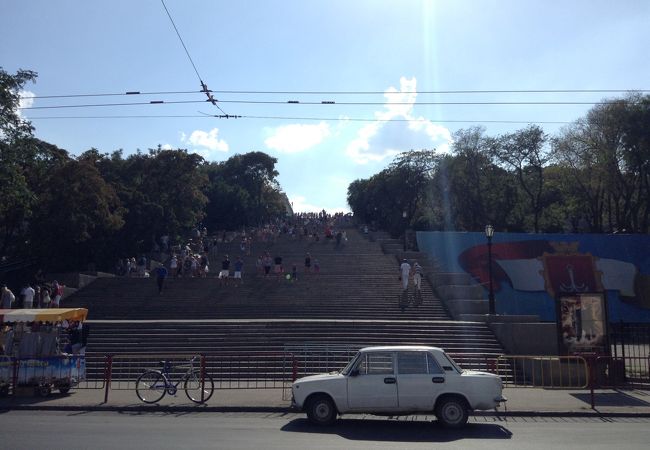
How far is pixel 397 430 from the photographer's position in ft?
39.5

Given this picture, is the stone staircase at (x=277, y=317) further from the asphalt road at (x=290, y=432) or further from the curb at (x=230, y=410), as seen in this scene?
the asphalt road at (x=290, y=432)

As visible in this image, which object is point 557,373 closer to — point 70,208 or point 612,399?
point 612,399

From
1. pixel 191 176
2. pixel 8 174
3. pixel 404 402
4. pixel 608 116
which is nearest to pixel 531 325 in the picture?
pixel 404 402

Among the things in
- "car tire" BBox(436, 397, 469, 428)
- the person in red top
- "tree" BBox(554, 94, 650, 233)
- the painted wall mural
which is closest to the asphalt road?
"car tire" BBox(436, 397, 469, 428)

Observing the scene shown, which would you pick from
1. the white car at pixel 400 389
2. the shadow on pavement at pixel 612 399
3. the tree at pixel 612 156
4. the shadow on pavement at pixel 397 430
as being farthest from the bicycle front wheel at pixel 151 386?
the tree at pixel 612 156

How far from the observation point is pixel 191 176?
168ft

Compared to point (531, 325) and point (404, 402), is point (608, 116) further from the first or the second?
point (404, 402)

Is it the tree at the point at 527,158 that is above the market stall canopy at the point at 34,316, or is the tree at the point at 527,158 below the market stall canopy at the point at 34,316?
above

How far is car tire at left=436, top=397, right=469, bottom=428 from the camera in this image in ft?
39.6

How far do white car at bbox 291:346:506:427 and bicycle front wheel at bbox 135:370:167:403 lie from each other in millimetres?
4177

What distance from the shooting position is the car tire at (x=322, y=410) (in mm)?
12344

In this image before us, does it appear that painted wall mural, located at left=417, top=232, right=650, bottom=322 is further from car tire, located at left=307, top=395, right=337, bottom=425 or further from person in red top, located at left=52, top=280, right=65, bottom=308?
car tire, located at left=307, top=395, right=337, bottom=425

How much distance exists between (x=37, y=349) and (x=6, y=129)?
13.7 metres

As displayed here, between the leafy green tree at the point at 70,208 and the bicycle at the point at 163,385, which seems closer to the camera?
the bicycle at the point at 163,385
